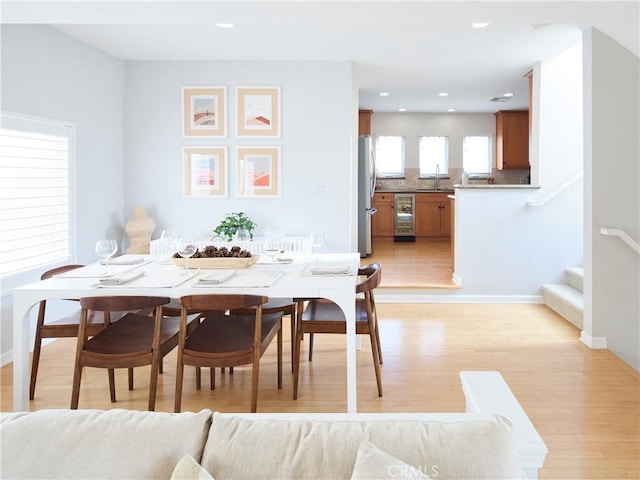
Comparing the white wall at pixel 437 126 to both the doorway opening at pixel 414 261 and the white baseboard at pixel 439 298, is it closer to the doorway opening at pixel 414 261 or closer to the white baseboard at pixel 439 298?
the doorway opening at pixel 414 261

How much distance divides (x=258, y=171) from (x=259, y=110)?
2.01 feet

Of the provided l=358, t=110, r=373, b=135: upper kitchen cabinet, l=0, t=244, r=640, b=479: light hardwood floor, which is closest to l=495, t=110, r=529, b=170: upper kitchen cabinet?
l=358, t=110, r=373, b=135: upper kitchen cabinet

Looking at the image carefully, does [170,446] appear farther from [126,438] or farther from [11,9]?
[11,9]

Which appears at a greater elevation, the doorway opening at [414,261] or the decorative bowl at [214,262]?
the decorative bowl at [214,262]

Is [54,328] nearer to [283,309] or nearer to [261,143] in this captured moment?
[283,309]

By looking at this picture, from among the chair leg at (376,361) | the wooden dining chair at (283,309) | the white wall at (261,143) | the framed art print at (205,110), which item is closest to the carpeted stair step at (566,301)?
the white wall at (261,143)

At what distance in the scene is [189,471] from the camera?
979 millimetres

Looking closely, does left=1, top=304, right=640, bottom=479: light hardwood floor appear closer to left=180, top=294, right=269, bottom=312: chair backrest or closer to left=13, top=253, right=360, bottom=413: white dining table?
left=13, top=253, right=360, bottom=413: white dining table

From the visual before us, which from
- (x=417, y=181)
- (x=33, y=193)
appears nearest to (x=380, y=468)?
(x=33, y=193)

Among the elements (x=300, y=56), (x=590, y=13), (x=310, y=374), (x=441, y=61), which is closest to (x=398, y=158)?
(x=441, y=61)

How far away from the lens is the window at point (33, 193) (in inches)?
154

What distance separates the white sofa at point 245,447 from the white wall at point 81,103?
3.24 meters

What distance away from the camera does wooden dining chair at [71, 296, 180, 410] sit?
8.46 feet

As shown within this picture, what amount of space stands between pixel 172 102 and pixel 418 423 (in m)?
5.05
